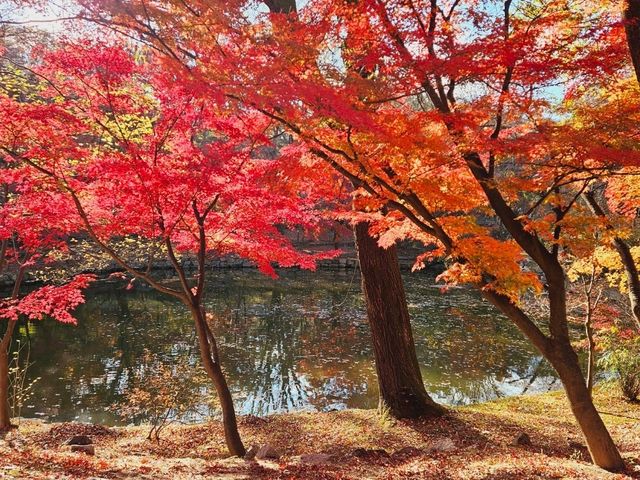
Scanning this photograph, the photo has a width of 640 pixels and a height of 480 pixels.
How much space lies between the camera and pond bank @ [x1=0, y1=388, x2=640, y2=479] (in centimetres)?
450

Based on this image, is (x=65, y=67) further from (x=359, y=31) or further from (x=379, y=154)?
(x=379, y=154)

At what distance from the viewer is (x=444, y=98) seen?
15.8 feet

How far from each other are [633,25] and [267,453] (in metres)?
5.92

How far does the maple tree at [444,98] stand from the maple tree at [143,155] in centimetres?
104

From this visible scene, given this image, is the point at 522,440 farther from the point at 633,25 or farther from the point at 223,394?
the point at 633,25

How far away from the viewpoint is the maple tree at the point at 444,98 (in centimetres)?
423

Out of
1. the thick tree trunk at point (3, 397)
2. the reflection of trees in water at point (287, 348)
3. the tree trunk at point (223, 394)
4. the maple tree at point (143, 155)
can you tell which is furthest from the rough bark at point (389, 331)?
the thick tree trunk at point (3, 397)

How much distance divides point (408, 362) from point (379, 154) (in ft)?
12.1

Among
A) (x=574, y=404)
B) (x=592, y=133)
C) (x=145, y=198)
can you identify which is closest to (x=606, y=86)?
(x=592, y=133)

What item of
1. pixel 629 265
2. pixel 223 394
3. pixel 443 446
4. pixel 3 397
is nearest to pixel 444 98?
pixel 443 446

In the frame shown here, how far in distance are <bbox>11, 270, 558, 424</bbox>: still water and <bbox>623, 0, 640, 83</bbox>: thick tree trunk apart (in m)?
8.23

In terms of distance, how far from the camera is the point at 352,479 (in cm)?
432

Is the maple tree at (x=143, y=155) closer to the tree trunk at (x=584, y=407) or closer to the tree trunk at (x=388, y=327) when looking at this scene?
the tree trunk at (x=388, y=327)

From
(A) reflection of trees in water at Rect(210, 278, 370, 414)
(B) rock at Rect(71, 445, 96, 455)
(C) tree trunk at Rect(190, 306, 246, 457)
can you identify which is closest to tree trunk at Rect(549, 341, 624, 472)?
(C) tree trunk at Rect(190, 306, 246, 457)
